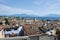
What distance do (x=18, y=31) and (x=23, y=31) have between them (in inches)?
8.9

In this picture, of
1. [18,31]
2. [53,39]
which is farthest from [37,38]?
[18,31]

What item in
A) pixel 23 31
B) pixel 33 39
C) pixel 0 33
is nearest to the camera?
pixel 33 39

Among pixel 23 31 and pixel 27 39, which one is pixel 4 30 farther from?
pixel 27 39

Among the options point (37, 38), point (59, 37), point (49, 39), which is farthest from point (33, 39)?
point (59, 37)

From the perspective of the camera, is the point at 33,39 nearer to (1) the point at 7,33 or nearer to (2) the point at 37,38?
(2) the point at 37,38

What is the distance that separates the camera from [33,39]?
2719 mm

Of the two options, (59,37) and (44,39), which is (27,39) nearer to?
(44,39)

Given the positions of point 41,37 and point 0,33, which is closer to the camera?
point 41,37

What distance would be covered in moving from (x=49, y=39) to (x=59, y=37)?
0.18 metres

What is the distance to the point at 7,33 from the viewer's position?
516 centimetres

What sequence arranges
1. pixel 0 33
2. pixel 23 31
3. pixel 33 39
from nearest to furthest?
pixel 33 39, pixel 0 33, pixel 23 31

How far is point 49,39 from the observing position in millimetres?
2795

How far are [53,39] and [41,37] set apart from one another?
0.71 ft

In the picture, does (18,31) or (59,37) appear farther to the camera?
(18,31)
